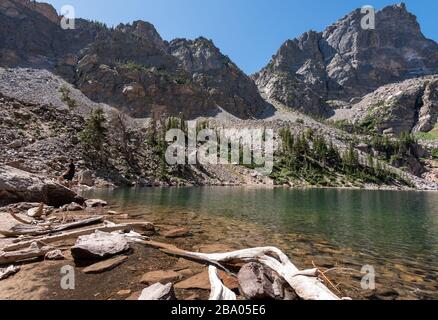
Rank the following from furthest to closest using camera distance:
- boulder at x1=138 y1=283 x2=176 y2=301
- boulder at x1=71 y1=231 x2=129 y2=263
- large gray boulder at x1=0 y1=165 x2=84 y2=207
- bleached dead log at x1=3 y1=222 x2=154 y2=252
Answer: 1. large gray boulder at x1=0 y1=165 x2=84 y2=207
2. bleached dead log at x1=3 y1=222 x2=154 y2=252
3. boulder at x1=71 y1=231 x2=129 y2=263
4. boulder at x1=138 y1=283 x2=176 y2=301

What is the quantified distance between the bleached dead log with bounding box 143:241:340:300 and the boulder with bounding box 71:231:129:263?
5.06 feet

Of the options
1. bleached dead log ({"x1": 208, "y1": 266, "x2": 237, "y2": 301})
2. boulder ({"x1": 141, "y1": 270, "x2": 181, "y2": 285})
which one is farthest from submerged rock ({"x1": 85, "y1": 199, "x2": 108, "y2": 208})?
bleached dead log ({"x1": 208, "y1": 266, "x2": 237, "y2": 301})

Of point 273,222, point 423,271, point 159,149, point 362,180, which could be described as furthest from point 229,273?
point 362,180

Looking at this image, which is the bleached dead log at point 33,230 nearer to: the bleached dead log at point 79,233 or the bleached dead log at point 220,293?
the bleached dead log at point 79,233

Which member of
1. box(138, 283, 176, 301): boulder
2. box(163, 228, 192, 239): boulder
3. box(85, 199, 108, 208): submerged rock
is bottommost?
box(163, 228, 192, 239): boulder

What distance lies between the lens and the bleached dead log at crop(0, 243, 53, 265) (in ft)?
33.0

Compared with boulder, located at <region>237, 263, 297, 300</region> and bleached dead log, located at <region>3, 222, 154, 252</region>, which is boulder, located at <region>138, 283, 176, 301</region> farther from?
bleached dead log, located at <region>3, 222, 154, 252</region>

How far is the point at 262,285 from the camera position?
25.2 ft

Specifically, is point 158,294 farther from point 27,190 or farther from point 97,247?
point 27,190

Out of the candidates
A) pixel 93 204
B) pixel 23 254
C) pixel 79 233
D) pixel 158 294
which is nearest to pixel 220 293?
pixel 158 294

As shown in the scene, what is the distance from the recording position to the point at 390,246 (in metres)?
16.5

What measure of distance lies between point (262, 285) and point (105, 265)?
17.8 ft

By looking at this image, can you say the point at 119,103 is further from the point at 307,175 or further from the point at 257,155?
the point at 307,175

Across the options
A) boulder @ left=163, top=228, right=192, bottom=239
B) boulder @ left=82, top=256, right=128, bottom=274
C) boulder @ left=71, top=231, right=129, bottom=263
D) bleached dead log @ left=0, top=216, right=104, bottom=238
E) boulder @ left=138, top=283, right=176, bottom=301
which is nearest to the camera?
boulder @ left=138, top=283, right=176, bottom=301
